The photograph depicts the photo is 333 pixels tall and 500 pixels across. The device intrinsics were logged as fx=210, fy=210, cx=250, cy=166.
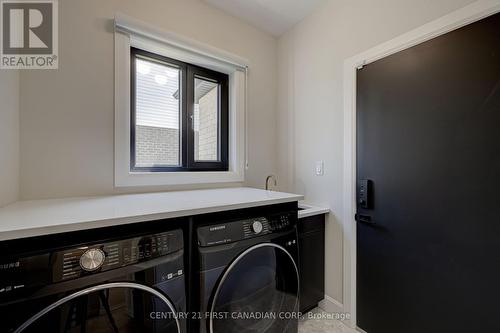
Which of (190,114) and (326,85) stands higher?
(326,85)

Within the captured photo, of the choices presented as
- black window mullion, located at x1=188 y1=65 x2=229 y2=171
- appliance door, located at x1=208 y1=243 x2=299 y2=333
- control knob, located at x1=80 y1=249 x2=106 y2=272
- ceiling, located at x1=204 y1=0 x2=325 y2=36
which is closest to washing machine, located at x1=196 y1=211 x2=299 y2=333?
appliance door, located at x1=208 y1=243 x2=299 y2=333

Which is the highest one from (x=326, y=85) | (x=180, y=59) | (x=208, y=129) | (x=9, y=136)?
(x=180, y=59)

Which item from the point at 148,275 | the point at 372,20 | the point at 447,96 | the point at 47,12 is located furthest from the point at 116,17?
the point at 447,96

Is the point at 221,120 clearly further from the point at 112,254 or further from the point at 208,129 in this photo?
the point at 112,254

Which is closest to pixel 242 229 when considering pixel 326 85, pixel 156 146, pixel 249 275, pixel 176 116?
pixel 249 275

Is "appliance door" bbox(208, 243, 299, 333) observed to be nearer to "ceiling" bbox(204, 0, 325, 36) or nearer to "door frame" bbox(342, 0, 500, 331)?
"door frame" bbox(342, 0, 500, 331)

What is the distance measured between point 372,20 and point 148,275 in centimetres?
201

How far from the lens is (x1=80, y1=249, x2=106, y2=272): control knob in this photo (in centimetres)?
72

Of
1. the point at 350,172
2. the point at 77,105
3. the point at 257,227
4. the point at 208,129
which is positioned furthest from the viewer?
the point at 208,129

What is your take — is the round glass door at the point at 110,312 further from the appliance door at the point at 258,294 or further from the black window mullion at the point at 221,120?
the black window mullion at the point at 221,120

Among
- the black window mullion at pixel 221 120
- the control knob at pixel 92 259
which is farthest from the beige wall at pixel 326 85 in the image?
the control knob at pixel 92 259

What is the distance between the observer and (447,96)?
1.12 meters

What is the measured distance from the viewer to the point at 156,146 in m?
1.71

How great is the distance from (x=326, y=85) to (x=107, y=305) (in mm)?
1944
